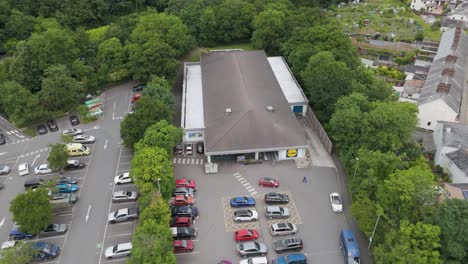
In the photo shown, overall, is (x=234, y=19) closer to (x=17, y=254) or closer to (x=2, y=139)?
(x=2, y=139)

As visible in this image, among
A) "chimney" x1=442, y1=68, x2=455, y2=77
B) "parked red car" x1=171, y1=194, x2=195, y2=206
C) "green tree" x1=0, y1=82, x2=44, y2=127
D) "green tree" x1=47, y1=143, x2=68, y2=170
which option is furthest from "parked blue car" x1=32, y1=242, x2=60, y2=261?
"chimney" x1=442, y1=68, x2=455, y2=77

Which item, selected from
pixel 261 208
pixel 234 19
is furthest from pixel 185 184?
pixel 234 19

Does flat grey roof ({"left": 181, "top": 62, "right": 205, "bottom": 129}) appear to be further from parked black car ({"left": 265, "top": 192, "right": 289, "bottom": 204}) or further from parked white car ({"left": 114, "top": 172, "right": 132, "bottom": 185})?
parked black car ({"left": 265, "top": 192, "right": 289, "bottom": 204})

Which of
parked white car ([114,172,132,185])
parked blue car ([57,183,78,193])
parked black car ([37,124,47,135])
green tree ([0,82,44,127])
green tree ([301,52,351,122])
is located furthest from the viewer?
parked black car ([37,124,47,135])

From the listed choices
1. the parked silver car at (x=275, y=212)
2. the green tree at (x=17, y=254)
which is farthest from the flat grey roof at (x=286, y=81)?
the green tree at (x=17, y=254)

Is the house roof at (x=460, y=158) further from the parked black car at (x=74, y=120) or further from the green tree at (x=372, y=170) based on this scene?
the parked black car at (x=74, y=120)

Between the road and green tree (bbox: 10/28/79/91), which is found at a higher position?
green tree (bbox: 10/28/79/91)
